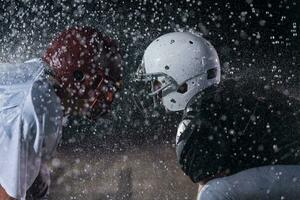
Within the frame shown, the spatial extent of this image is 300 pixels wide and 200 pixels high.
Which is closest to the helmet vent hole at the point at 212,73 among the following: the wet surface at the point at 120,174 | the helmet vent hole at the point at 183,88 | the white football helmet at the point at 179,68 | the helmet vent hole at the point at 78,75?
the white football helmet at the point at 179,68

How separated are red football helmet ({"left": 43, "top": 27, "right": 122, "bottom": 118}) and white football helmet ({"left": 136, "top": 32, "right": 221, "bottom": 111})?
2.53ft

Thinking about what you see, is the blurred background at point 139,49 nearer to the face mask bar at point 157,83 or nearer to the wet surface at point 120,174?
the wet surface at point 120,174

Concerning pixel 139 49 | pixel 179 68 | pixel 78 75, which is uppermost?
pixel 78 75

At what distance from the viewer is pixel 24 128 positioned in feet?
6.12

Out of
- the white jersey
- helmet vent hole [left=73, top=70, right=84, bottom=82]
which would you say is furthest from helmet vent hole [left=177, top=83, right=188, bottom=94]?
the white jersey

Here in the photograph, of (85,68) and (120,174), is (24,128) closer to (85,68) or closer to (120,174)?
(85,68)

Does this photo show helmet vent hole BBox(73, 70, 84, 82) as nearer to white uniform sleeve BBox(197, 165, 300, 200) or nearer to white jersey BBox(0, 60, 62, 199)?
white jersey BBox(0, 60, 62, 199)

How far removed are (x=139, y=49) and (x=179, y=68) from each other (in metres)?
2.63

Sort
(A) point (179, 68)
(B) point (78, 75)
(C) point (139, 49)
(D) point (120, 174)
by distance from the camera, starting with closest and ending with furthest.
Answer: (B) point (78, 75) → (A) point (179, 68) → (D) point (120, 174) → (C) point (139, 49)

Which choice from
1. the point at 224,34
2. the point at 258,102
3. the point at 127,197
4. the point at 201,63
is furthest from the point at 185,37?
the point at 224,34

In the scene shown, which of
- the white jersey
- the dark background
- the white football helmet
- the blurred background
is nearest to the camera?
the white jersey

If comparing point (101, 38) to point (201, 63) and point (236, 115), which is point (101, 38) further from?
point (201, 63)

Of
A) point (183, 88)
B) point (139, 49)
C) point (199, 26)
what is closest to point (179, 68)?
point (183, 88)

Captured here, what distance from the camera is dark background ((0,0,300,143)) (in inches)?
239
